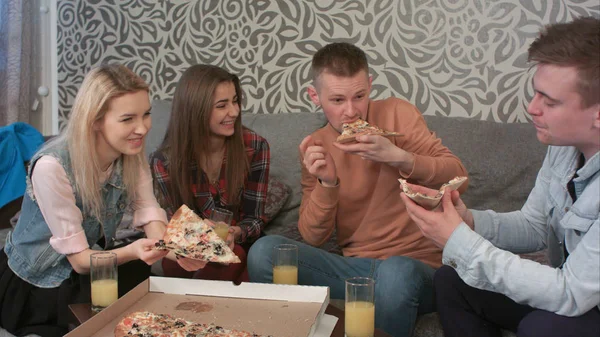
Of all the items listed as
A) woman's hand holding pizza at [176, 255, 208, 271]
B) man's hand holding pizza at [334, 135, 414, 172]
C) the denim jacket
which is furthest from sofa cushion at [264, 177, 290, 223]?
the denim jacket

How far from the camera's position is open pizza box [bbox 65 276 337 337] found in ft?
5.62

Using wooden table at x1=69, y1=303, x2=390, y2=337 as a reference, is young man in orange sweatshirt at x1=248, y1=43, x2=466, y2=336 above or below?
above

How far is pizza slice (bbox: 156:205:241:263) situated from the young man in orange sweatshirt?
0.98 ft

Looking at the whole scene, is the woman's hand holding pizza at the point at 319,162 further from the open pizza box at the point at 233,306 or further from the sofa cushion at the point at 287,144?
the sofa cushion at the point at 287,144

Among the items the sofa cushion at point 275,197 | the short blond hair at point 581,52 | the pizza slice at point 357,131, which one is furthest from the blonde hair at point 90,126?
the short blond hair at point 581,52

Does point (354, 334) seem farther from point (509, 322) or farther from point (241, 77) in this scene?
point (241, 77)

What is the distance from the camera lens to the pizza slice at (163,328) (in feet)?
5.33

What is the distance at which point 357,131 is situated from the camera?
→ 2.31 meters

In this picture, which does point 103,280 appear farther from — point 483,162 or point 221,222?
point 483,162

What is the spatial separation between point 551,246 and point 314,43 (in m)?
2.00

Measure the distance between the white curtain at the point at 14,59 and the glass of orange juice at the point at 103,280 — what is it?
2.50 m

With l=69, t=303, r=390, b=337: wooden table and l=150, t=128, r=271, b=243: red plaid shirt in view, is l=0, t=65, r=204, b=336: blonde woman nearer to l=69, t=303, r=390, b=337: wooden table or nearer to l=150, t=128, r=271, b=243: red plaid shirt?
l=69, t=303, r=390, b=337: wooden table

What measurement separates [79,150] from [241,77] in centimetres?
174

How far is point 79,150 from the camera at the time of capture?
86.7 inches
